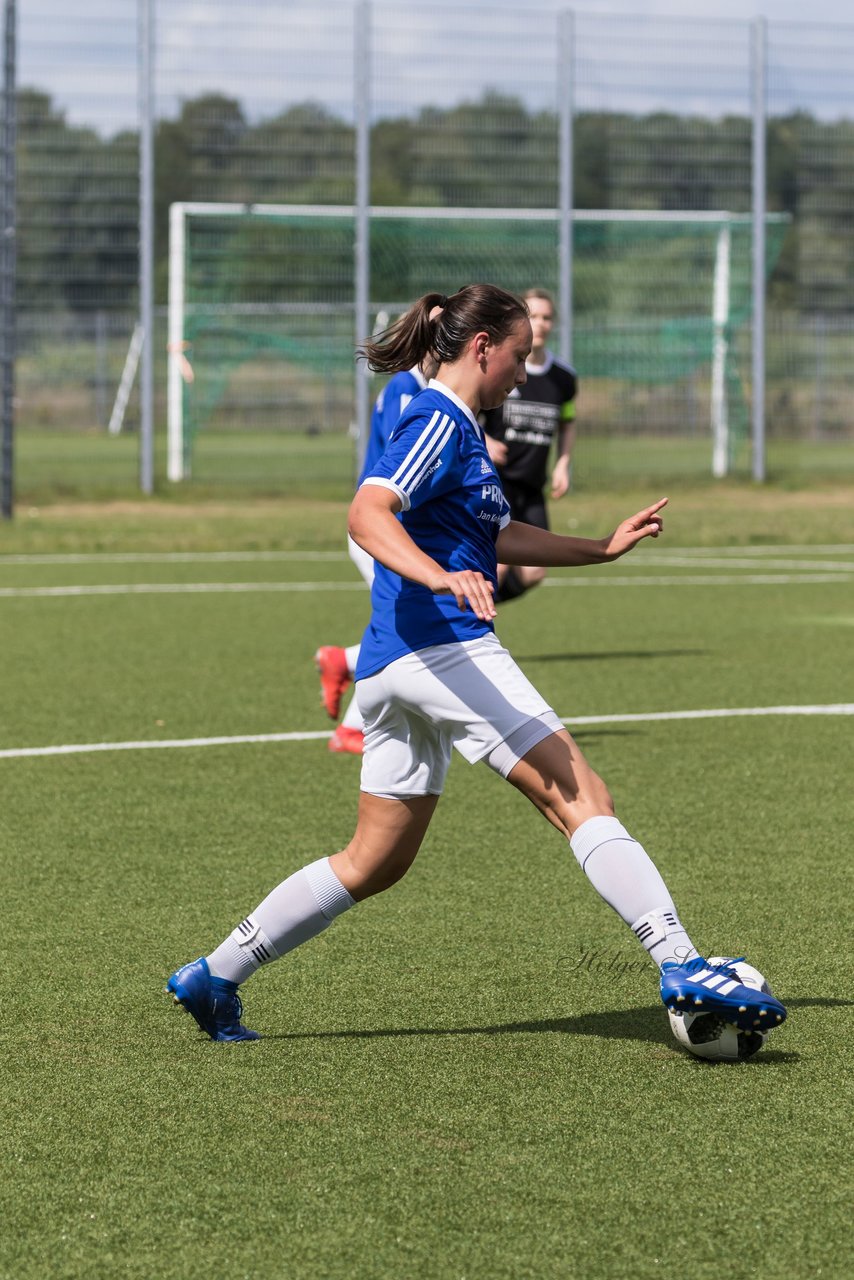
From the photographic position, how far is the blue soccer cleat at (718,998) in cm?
425

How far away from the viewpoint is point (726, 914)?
5.89 m

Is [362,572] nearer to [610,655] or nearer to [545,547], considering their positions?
[545,547]

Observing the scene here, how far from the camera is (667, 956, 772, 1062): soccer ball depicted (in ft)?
14.6

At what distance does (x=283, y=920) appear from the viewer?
4668 millimetres

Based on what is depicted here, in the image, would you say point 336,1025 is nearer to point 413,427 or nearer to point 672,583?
point 413,427

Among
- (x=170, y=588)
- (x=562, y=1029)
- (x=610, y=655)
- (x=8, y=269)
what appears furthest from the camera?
(x=8, y=269)

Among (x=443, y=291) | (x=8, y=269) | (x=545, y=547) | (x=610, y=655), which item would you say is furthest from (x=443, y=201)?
(x=545, y=547)

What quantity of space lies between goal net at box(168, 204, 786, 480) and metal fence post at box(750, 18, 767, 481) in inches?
19.1

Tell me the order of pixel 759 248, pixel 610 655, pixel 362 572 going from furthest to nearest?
pixel 759 248
pixel 610 655
pixel 362 572

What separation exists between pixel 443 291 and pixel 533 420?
57.5ft

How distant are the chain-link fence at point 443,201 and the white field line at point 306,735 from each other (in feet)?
50.6

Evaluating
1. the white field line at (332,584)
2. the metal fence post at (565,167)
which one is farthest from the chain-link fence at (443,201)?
the white field line at (332,584)

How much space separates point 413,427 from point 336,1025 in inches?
59.4

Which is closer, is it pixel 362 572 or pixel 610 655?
pixel 362 572
